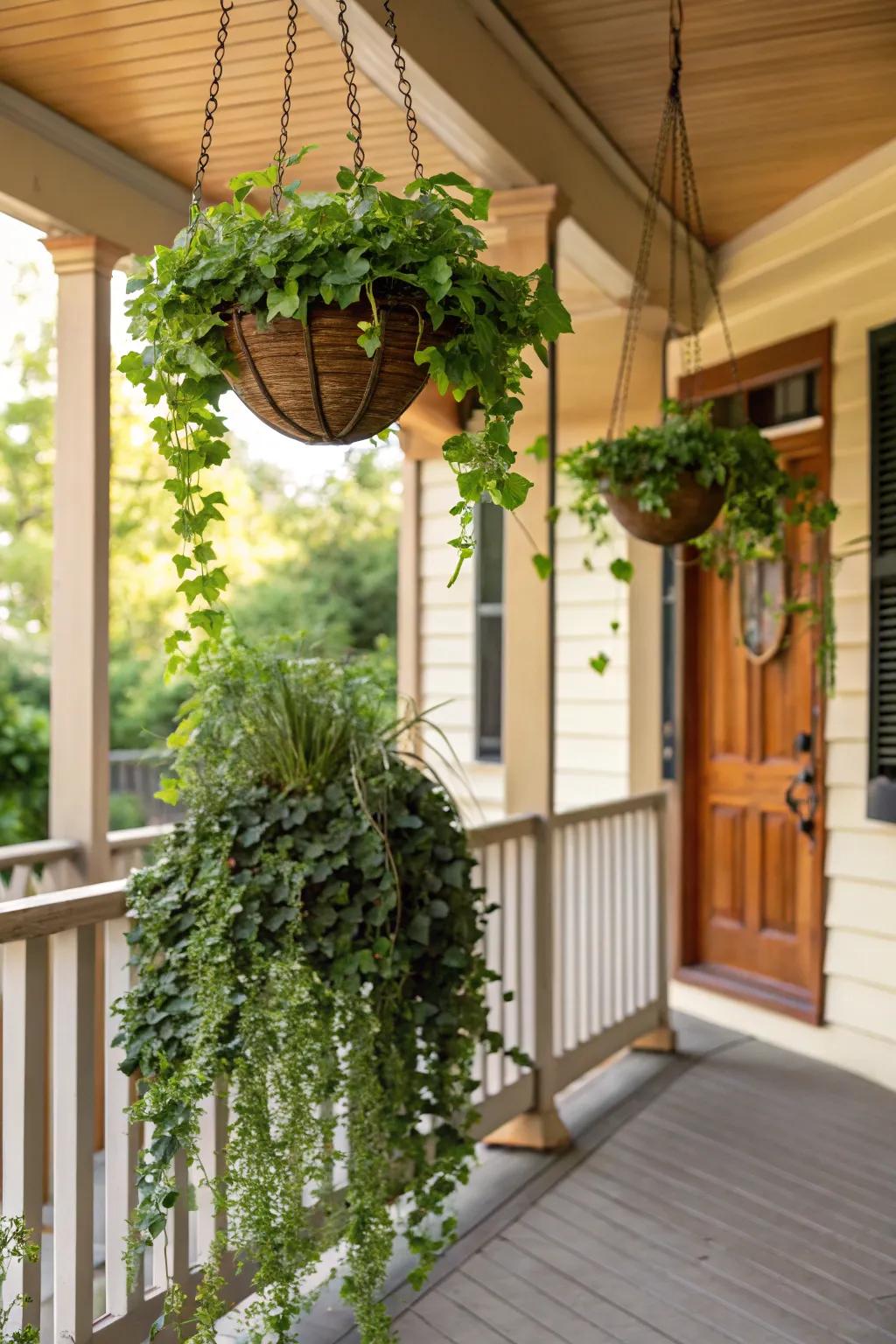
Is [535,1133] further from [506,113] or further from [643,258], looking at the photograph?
[506,113]

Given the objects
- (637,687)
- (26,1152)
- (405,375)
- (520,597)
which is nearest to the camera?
(405,375)

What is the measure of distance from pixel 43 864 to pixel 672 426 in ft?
6.67

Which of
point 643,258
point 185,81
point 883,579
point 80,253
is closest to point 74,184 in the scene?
point 80,253

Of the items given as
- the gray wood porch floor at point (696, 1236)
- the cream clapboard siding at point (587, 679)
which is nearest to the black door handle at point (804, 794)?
the gray wood porch floor at point (696, 1236)

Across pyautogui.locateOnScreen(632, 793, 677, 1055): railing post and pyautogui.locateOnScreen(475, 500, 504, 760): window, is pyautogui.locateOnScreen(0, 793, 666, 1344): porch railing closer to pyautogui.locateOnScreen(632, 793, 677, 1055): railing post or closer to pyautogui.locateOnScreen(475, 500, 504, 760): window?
pyautogui.locateOnScreen(632, 793, 677, 1055): railing post

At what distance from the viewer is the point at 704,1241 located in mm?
2938

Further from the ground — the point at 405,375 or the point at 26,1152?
the point at 405,375

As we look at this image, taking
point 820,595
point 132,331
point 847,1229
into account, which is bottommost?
point 847,1229

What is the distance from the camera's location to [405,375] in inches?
71.3

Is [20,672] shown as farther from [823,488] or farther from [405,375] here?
[405,375]

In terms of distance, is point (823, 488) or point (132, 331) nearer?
point (132, 331)

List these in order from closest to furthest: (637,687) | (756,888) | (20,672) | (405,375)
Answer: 1. (405,375)
2. (756,888)
3. (637,687)
4. (20,672)

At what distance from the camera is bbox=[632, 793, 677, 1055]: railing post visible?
4453 mm

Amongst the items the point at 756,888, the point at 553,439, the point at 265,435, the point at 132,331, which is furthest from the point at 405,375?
the point at 265,435
